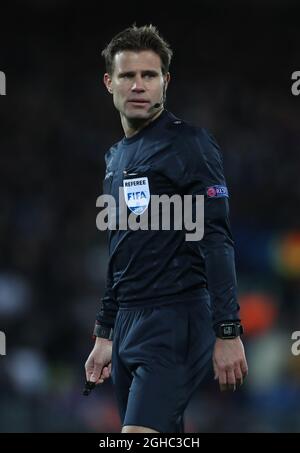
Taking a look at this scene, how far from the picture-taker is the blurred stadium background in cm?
813

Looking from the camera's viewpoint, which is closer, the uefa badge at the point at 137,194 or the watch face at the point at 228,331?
the watch face at the point at 228,331

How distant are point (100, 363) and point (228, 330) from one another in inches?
30.4

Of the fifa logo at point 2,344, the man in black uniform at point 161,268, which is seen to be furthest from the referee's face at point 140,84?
the fifa logo at point 2,344

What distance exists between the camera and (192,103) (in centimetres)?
1192

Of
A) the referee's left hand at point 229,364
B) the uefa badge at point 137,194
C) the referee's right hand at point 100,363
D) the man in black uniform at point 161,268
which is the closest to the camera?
the referee's left hand at point 229,364

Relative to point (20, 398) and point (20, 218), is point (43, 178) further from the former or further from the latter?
point (20, 398)

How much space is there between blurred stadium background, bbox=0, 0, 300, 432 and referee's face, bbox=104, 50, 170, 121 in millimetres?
4198

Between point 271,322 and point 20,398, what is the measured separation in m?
2.52

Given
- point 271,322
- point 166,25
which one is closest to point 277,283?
point 271,322

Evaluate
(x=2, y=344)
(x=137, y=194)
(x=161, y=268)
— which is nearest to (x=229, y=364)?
(x=161, y=268)

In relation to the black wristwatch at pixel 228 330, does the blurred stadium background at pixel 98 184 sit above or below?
above

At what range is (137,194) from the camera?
336 centimetres

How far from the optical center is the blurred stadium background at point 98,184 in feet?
26.7

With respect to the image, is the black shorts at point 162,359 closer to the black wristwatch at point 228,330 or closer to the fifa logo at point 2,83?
the black wristwatch at point 228,330
